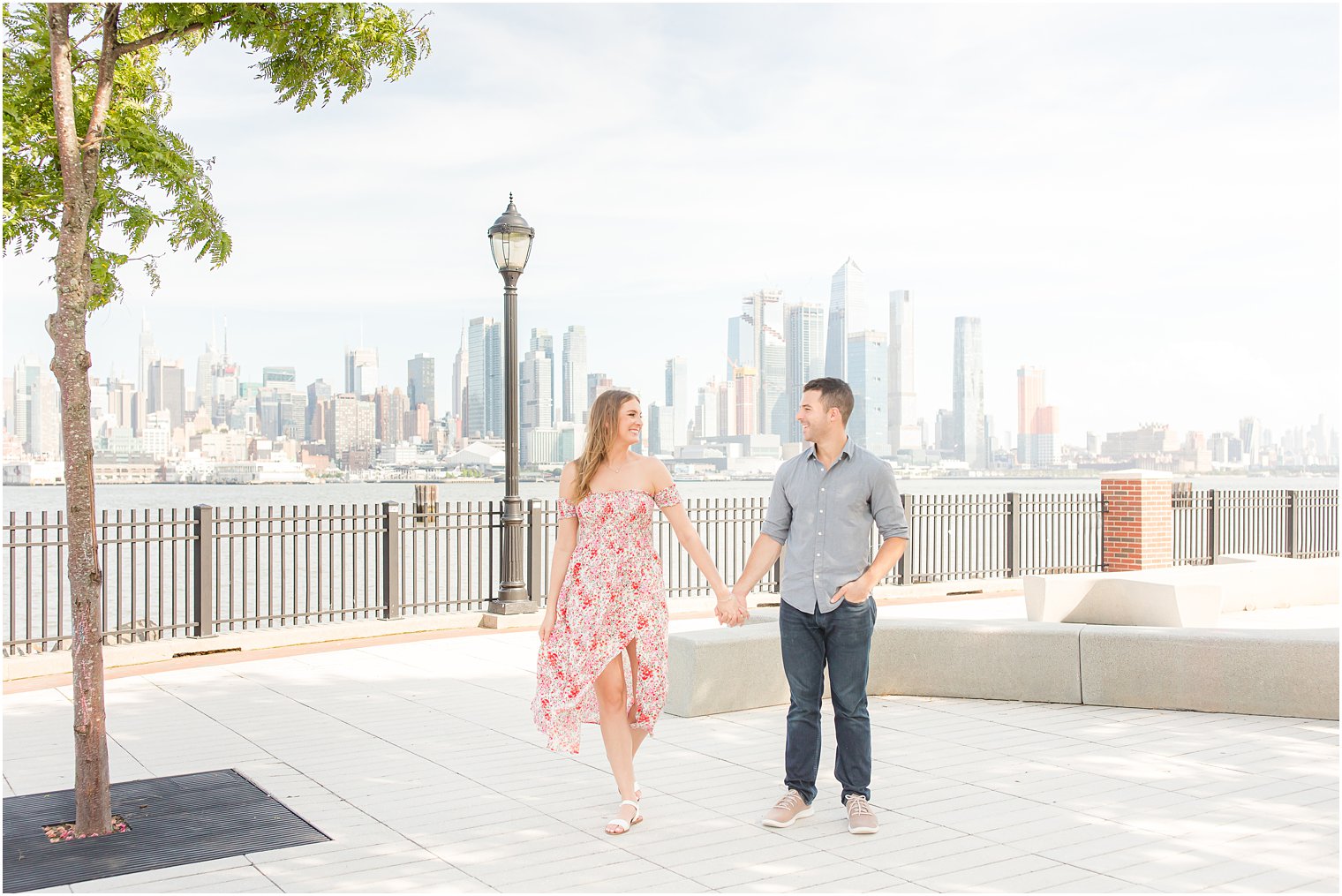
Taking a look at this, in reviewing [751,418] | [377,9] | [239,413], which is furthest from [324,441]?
[377,9]

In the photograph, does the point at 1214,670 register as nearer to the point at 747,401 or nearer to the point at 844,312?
the point at 747,401

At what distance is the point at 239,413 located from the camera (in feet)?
351

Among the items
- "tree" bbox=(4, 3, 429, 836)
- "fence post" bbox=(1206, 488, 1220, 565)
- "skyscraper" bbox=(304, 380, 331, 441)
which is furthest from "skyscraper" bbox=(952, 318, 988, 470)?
"tree" bbox=(4, 3, 429, 836)

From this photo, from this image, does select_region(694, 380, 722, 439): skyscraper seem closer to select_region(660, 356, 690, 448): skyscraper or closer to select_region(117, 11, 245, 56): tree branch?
select_region(660, 356, 690, 448): skyscraper

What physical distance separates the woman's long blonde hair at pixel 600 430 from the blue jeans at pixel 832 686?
3.59ft

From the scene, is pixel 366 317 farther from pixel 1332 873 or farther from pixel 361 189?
pixel 1332 873

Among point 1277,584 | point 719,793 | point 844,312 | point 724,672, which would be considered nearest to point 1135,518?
point 1277,584

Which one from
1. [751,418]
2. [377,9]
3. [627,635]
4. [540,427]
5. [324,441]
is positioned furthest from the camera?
[751,418]

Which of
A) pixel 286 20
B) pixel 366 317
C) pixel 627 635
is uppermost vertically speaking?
pixel 366 317

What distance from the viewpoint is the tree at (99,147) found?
17.6ft

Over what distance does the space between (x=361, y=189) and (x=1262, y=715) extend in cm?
10654

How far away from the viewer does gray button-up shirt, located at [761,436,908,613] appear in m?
5.11

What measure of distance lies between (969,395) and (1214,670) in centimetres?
12641

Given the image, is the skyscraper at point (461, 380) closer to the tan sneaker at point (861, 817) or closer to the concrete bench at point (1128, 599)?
the concrete bench at point (1128, 599)
